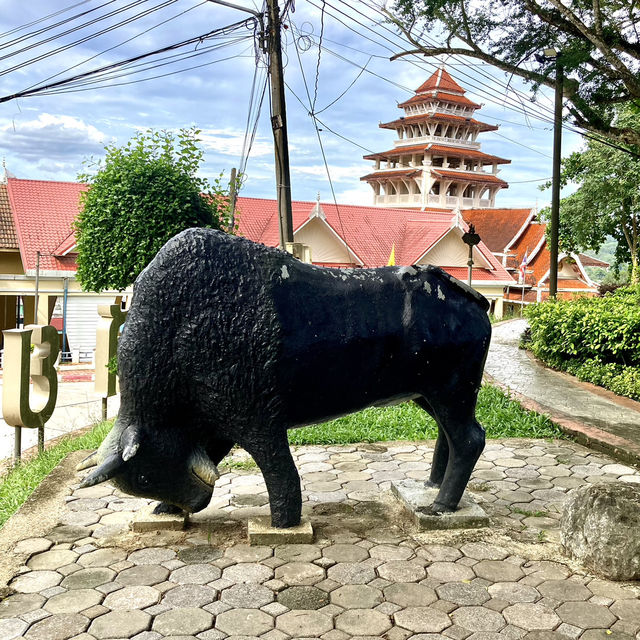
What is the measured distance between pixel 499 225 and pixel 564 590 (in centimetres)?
2630

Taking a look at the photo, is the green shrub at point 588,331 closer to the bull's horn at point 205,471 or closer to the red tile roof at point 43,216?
the bull's horn at point 205,471

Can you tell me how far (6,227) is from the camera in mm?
17844

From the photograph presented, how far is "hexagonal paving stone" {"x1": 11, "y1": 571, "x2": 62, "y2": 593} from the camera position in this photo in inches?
141

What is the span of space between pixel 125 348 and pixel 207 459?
803 millimetres

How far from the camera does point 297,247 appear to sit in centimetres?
816

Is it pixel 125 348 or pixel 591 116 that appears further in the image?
pixel 591 116

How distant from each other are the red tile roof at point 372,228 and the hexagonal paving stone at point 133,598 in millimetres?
15432

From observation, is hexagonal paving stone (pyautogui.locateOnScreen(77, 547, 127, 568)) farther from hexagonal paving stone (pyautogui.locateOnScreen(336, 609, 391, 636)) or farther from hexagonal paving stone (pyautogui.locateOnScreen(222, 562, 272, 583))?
hexagonal paving stone (pyautogui.locateOnScreen(336, 609, 391, 636))

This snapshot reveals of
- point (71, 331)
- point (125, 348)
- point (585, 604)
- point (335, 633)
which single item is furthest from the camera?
point (71, 331)

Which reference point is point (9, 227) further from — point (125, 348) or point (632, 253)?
point (632, 253)

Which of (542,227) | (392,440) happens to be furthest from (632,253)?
(392,440)

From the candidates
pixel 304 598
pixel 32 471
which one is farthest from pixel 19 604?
pixel 32 471

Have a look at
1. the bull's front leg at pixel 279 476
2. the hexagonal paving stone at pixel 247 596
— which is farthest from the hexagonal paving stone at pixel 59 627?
the bull's front leg at pixel 279 476

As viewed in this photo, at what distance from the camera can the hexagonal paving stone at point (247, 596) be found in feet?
11.3
